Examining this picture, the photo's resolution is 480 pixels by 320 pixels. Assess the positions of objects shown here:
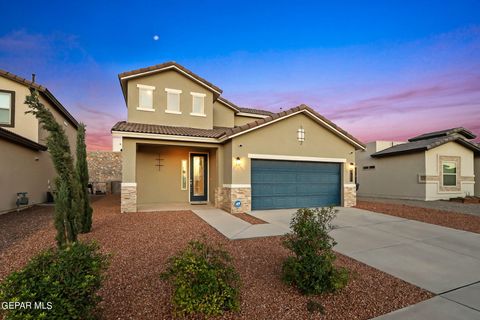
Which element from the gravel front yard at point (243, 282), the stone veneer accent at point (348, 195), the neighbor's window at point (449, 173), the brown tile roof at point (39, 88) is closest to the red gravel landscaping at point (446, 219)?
the stone veneer accent at point (348, 195)

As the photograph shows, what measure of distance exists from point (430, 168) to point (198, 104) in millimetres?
15509

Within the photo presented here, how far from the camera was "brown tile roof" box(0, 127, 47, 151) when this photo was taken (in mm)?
9911

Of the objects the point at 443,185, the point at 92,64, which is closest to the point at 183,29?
the point at 92,64

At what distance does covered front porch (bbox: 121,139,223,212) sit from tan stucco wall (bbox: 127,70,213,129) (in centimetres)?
131

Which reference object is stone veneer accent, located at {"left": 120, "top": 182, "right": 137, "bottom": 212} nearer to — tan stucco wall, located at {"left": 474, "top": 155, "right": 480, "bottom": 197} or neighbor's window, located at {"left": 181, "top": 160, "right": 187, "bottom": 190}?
neighbor's window, located at {"left": 181, "top": 160, "right": 187, "bottom": 190}

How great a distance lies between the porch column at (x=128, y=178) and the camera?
1034cm

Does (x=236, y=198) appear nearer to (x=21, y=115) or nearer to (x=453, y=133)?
(x=21, y=115)

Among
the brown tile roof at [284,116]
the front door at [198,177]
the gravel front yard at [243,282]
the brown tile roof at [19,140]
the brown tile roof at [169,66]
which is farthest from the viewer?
the front door at [198,177]

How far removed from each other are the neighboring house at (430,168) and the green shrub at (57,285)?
62.6 feet

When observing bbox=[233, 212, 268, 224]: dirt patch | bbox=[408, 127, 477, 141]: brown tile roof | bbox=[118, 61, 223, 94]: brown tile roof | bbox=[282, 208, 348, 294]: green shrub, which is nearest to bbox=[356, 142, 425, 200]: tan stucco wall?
bbox=[408, 127, 477, 141]: brown tile roof

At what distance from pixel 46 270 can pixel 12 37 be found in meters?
15.0

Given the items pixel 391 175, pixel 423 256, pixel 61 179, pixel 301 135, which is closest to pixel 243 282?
pixel 423 256

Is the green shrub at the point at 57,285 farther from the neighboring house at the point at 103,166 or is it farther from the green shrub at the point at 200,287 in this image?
the neighboring house at the point at 103,166

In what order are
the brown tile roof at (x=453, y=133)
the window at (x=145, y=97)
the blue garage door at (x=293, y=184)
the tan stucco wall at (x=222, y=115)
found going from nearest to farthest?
the blue garage door at (x=293, y=184), the window at (x=145, y=97), the tan stucco wall at (x=222, y=115), the brown tile roof at (x=453, y=133)
